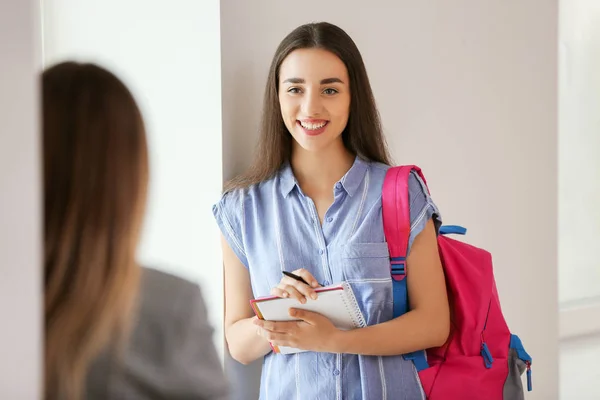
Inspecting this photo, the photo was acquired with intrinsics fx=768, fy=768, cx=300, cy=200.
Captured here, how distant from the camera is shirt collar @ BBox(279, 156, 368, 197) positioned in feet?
6.59

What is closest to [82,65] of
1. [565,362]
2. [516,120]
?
[516,120]

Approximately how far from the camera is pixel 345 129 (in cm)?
214

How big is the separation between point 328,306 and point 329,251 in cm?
18

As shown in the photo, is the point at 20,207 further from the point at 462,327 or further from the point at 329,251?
the point at 462,327

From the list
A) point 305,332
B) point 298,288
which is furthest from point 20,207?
point 305,332

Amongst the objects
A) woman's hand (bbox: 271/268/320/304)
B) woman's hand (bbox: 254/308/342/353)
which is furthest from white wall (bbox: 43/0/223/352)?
woman's hand (bbox: 271/268/320/304)

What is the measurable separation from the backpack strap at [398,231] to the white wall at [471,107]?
459 millimetres

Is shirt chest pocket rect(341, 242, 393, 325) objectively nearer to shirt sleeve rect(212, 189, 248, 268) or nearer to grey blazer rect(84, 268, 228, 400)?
shirt sleeve rect(212, 189, 248, 268)

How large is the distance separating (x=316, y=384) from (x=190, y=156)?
692 mm

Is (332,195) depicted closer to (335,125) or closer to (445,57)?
(335,125)

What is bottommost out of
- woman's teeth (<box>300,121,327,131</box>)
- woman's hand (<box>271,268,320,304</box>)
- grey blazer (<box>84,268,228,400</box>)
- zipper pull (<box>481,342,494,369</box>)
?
zipper pull (<box>481,342,494,369</box>)

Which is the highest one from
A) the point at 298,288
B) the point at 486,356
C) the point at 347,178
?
the point at 347,178

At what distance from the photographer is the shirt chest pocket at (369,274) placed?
1918 millimetres

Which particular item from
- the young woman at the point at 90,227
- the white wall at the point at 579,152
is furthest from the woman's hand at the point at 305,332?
the white wall at the point at 579,152
